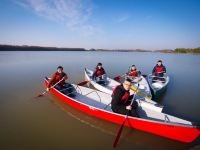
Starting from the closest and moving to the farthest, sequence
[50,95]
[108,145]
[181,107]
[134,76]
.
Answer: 1. [108,145]
2. [181,107]
3. [50,95]
4. [134,76]

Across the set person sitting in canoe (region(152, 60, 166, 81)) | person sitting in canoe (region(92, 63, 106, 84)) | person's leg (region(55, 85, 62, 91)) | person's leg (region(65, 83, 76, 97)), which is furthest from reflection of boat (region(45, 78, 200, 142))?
person sitting in canoe (region(152, 60, 166, 81))

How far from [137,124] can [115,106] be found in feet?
2.96

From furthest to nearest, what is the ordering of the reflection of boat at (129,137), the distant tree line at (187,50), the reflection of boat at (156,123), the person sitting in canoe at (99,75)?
the distant tree line at (187,50), the person sitting in canoe at (99,75), the reflection of boat at (129,137), the reflection of boat at (156,123)

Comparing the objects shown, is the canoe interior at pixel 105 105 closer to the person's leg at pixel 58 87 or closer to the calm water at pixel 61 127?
the calm water at pixel 61 127

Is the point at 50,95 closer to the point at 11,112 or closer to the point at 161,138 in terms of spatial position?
the point at 11,112

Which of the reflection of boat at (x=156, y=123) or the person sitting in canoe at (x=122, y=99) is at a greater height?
the person sitting in canoe at (x=122, y=99)

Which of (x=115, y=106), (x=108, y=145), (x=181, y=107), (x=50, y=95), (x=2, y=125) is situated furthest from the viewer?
(x=50, y=95)

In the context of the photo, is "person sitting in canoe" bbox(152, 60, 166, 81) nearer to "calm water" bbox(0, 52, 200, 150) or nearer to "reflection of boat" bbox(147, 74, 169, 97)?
"reflection of boat" bbox(147, 74, 169, 97)

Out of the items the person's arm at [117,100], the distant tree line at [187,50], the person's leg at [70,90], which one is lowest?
the distant tree line at [187,50]

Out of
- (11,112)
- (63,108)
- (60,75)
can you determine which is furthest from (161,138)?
(11,112)

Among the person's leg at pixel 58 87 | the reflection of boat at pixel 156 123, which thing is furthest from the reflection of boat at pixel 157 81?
the person's leg at pixel 58 87

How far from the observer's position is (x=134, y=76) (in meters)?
10.1

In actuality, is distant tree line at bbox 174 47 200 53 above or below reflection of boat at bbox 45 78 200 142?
below

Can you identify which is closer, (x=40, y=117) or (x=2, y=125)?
(x=2, y=125)
